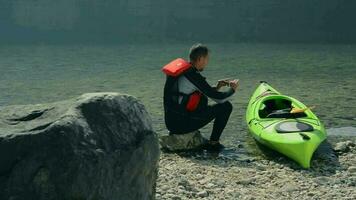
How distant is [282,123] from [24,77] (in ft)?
24.5

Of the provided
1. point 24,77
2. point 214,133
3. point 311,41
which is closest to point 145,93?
point 24,77

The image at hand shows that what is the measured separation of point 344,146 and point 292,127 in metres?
0.65

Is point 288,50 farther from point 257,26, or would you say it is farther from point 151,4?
point 151,4

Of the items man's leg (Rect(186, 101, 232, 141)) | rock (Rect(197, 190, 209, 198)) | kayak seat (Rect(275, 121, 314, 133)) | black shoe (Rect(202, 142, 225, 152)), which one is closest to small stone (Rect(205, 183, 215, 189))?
rock (Rect(197, 190, 209, 198))

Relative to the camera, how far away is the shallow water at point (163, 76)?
9070mm

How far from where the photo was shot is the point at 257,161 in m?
6.11

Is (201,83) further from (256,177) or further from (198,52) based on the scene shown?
(256,177)

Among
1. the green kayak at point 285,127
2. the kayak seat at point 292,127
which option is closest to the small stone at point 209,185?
the green kayak at point 285,127

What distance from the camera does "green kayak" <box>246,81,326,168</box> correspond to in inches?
232

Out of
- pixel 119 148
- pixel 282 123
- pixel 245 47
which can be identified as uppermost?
pixel 119 148

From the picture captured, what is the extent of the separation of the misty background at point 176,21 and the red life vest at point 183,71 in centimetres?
1429

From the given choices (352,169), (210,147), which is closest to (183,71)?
(210,147)

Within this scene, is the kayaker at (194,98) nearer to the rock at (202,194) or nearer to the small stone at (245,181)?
the small stone at (245,181)

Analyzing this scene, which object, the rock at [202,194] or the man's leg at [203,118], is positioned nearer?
the rock at [202,194]
